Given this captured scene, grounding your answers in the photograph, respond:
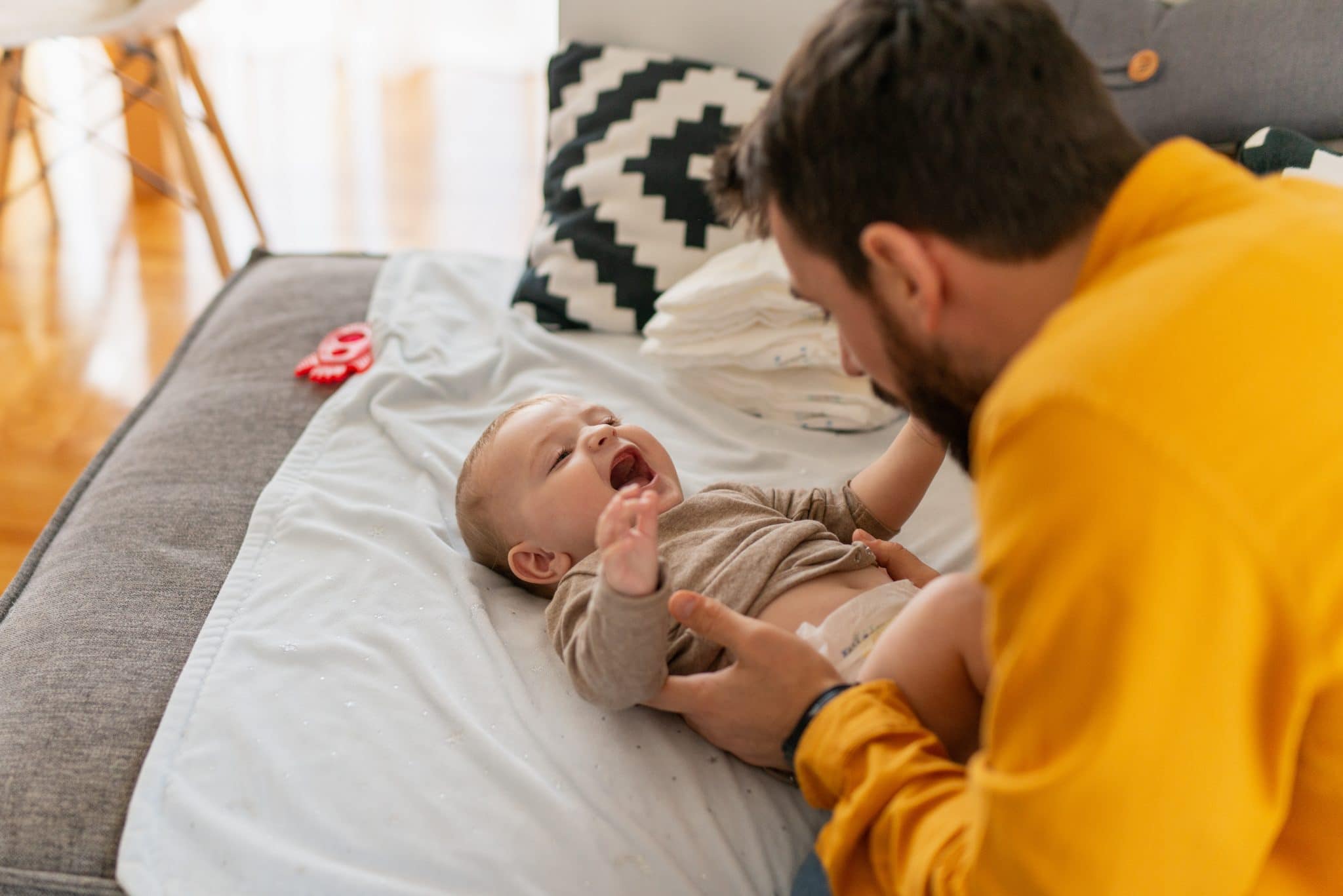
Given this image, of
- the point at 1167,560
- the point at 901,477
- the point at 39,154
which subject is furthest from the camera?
the point at 39,154

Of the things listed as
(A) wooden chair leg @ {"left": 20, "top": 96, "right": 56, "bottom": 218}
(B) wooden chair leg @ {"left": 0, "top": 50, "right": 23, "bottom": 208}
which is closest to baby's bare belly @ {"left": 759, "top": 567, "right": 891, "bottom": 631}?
(B) wooden chair leg @ {"left": 0, "top": 50, "right": 23, "bottom": 208}

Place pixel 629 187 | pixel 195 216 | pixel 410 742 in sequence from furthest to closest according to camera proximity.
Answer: pixel 195 216
pixel 629 187
pixel 410 742

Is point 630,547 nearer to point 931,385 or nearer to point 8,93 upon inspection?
point 931,385

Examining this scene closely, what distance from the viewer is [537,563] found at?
1272mm

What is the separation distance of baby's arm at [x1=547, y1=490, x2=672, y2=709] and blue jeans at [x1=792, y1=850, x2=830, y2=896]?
20 cm

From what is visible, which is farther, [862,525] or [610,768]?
[862,525]

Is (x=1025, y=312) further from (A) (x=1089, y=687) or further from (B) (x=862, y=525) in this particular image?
(B) (x=862, y=525)

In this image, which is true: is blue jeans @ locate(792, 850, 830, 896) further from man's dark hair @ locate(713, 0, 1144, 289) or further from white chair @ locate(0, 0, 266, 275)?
white chair @ locate(0, 0, 266, 275)

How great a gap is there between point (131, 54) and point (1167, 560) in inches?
107

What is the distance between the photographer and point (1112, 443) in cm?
58

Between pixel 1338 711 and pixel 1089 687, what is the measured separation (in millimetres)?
191

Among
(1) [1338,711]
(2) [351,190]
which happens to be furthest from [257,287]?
(1) [1338,711]

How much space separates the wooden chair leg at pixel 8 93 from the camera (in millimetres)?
2312

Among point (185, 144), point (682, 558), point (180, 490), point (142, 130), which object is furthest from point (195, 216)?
point (682, 558)
